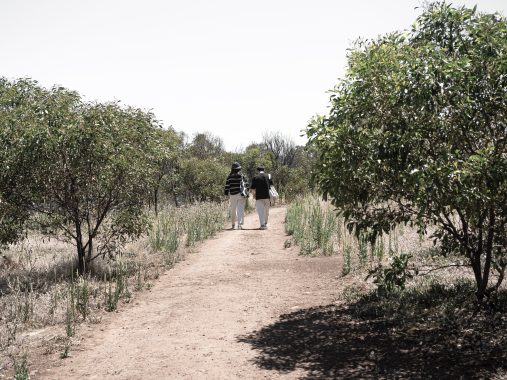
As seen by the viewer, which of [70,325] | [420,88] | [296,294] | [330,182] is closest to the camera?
[420,88]

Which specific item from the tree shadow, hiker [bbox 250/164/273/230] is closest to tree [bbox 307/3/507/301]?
the tree shadow

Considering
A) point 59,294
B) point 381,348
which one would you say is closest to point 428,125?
point 381,348

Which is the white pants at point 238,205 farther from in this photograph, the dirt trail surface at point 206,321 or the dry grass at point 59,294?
the dirt trail surface at point 206,321

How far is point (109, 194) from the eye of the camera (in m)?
8.78

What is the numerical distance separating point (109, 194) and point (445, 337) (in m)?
6.06

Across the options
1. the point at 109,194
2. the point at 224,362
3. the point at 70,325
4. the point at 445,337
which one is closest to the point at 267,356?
the point at 224,362

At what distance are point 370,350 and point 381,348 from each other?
0.12 metres

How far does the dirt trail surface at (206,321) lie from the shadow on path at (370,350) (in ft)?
0.45

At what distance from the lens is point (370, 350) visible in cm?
492

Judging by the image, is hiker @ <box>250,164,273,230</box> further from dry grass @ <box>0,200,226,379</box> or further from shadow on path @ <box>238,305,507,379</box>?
shadow on path @ <box>238,305,507,379</box>

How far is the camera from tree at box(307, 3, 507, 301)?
4.25 metres

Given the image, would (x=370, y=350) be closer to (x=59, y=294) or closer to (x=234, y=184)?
(x=59, y=294)

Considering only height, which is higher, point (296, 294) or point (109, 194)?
point (109, 194)

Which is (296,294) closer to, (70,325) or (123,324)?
(123,324)
